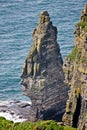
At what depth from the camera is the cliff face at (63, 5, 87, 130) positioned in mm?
142875

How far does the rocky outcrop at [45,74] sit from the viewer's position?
568 feet

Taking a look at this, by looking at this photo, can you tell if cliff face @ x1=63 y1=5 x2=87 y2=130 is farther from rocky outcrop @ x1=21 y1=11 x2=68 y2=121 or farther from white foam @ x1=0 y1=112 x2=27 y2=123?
white foam @ x1=0 y1=112 x2=27 y2=123

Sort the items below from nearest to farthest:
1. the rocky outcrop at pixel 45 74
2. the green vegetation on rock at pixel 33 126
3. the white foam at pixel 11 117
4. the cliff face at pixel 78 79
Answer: the green vegetation on rock at pixel 33 126 < the cliff face at pixel 78 79 < the rocky outcrop at pixel 45 74 < the white foam at pixel 11 117

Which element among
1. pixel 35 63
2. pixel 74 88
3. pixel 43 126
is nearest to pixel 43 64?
pixel 35 63

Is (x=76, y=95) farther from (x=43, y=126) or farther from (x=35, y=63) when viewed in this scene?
(x=43, y=126)

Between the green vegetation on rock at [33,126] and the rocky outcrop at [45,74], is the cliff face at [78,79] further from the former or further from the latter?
the green vegetation on rock at [33,126]

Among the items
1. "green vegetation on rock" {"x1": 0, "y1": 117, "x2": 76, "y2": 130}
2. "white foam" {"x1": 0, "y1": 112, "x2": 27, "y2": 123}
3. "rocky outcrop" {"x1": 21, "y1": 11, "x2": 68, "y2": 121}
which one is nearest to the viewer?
"green vegetation on rock" {"x1": 0, "y1": 117, "x2": 76, "y2": 130}

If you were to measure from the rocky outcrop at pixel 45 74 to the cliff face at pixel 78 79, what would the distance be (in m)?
17.4

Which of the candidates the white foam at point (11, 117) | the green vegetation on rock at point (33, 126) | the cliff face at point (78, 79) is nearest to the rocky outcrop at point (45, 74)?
the white foam at point (11, 117)

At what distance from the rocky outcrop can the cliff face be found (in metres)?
17.4

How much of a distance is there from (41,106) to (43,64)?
32.6ft

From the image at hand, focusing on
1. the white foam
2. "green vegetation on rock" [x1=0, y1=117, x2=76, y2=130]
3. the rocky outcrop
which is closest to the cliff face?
the rocky outcrop

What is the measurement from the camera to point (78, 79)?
481 feet

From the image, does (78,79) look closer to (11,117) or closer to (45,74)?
(45,74)
